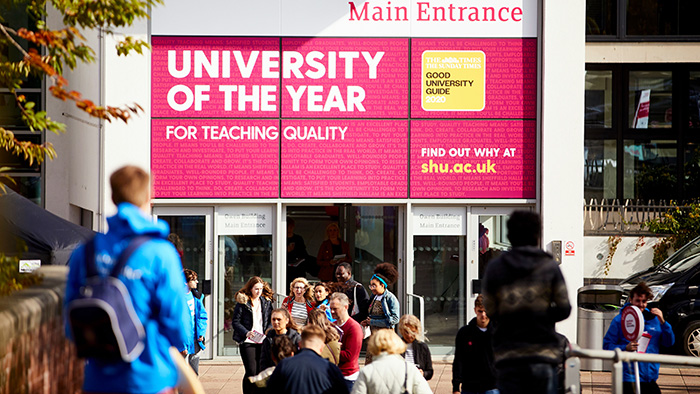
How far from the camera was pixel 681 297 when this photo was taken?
49.3ft

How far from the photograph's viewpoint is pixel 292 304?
11453 mm

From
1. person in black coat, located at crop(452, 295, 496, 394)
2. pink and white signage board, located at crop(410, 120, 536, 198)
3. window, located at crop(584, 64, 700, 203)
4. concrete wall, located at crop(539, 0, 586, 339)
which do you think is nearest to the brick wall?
person in black coat, located at crop(452, 295, 496, 394)

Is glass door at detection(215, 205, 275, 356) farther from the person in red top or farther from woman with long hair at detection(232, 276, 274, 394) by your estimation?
the person in red top

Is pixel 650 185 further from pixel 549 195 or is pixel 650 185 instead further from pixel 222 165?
pixel 222 165

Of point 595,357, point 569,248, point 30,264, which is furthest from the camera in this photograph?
point 569,248

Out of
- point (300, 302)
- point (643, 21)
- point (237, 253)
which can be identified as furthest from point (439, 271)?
point (643, 21)

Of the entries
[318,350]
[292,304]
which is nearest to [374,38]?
[292,304]

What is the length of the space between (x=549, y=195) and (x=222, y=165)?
5231 mm

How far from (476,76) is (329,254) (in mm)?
3738

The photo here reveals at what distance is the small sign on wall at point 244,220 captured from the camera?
1484 cm

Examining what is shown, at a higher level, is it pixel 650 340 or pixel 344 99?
pixel 344 99

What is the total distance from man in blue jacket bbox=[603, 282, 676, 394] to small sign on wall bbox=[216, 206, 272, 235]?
266 inches

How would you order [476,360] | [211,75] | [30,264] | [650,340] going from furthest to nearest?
[211,75] → [30,264] → [650,340] → [476,360]

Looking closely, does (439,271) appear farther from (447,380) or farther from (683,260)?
(683,260)
